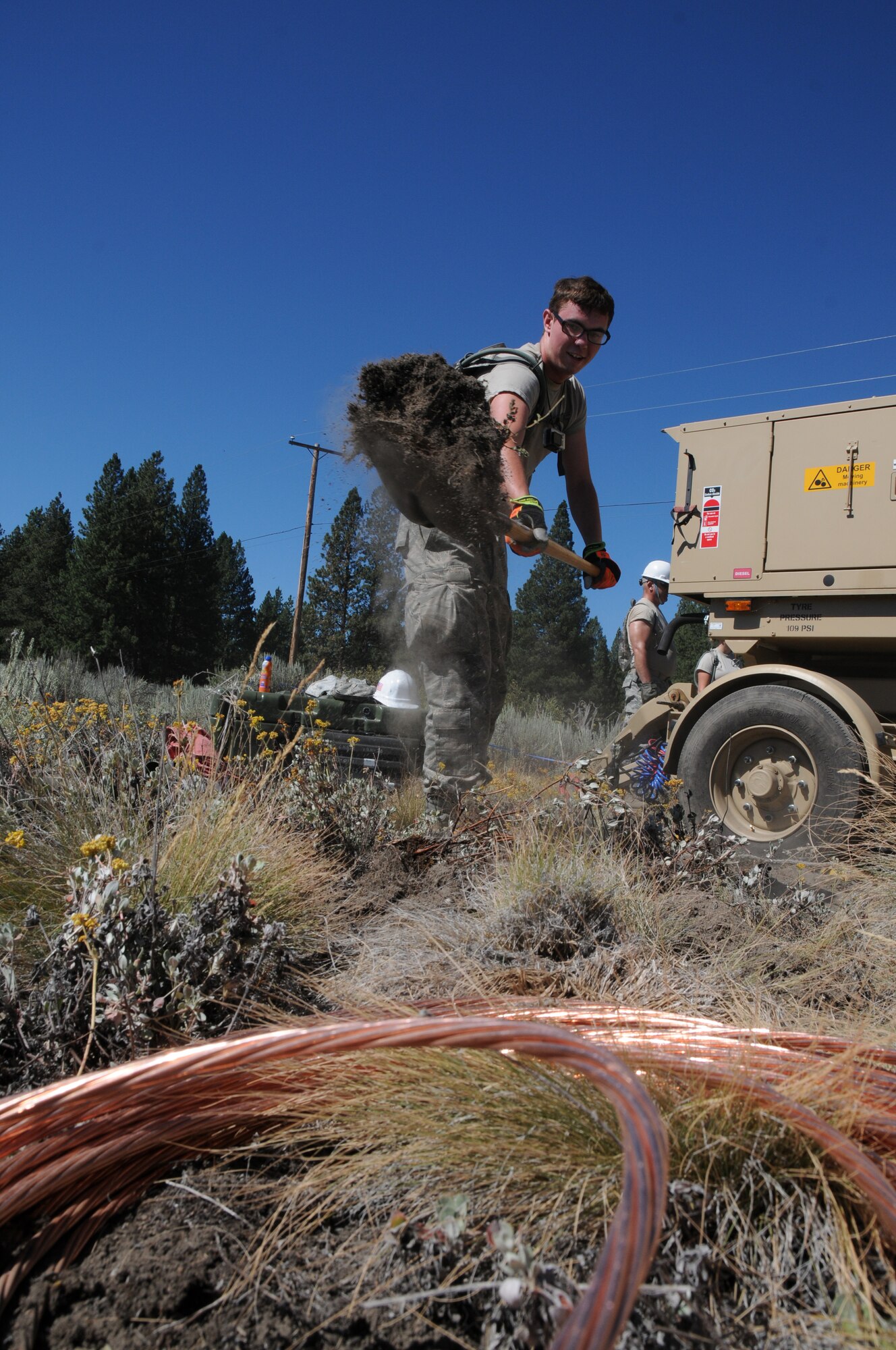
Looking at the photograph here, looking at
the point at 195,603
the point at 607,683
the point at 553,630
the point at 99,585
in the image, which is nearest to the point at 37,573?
the point at 99,585

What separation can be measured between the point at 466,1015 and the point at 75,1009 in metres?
0.78

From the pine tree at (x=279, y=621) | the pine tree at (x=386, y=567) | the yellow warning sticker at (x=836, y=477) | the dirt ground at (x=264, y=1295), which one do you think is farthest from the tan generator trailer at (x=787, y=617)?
the pine tree at (x=279, y=621)

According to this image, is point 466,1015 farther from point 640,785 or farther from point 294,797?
point 640,785

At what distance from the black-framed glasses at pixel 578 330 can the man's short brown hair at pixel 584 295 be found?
2.6 inches

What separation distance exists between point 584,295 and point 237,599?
151ft

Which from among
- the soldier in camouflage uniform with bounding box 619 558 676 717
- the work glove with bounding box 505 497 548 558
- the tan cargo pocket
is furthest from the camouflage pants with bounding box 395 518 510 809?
the soldier in camouflage uniform with bounding box 619 558 676 717

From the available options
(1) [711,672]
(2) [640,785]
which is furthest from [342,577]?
(2) [640,785]

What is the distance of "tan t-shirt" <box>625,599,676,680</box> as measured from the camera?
7.14 m

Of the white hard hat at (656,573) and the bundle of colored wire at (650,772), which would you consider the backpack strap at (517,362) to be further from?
the white hard hat at (656,573)

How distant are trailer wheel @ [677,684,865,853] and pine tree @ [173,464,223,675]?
31012 mm

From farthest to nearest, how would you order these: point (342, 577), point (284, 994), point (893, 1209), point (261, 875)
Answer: point (342, 577)
point (261, 875)
point (284, 994)
point (893, 1209)

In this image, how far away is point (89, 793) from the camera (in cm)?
280

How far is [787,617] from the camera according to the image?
5.04 meters

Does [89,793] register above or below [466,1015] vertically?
above
